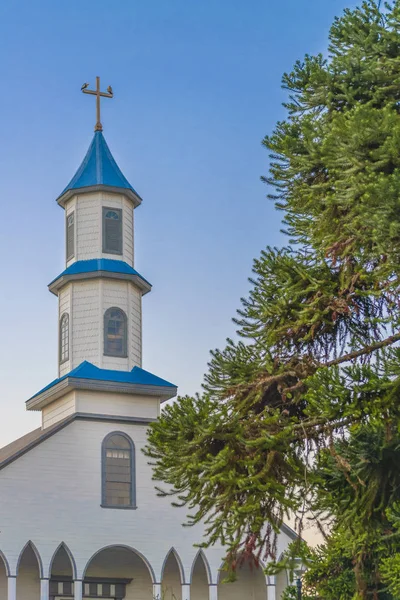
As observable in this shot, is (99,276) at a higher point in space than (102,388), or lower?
higher

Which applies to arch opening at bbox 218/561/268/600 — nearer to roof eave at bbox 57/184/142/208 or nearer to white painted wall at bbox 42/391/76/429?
white painted wall at bbox 42/391/76/429

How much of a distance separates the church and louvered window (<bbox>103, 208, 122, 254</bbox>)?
0.03 m

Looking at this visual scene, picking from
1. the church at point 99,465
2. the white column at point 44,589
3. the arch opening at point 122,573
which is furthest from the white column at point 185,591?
Answer: the white column at point 44,589

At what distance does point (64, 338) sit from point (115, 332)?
184 centimetres

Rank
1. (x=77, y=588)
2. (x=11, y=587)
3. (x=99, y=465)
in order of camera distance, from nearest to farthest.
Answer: (x=11, y=587)
(x=77, y=588)
(x=99, y=465)

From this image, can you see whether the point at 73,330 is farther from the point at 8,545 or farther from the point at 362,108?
the point at 362,108

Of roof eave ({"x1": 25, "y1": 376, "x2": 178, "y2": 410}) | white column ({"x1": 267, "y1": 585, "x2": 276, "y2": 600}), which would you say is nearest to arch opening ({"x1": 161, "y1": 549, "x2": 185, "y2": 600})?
white column ({"x1": 267, "y1": 585, "x2": 276, "y2": 600})

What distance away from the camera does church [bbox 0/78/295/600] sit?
32750 millimetres

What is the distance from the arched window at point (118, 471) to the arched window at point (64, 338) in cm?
357

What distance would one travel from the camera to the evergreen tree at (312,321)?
15.4 m

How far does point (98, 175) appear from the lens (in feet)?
126

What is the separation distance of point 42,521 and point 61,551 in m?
1.77

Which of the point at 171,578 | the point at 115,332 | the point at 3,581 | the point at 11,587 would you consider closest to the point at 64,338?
the point at 115,332

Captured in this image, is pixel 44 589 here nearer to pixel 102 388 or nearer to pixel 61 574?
A: pixel 61 574
